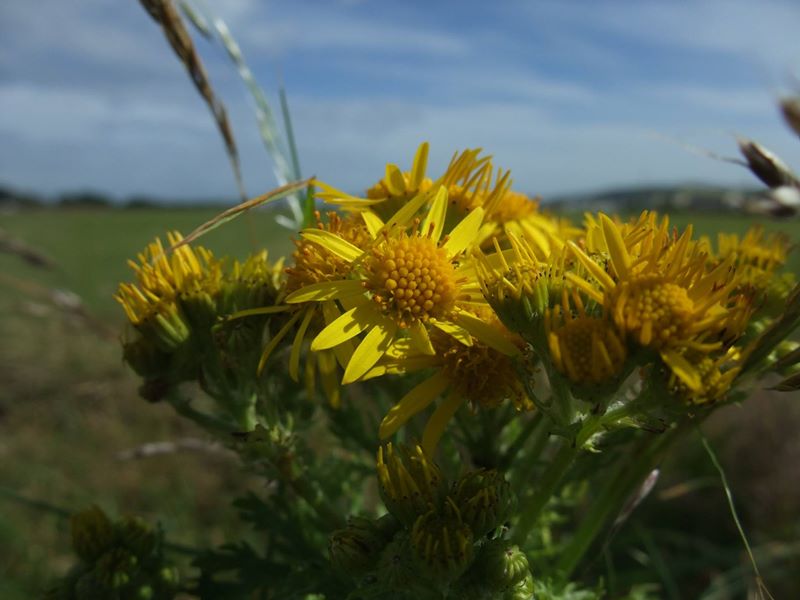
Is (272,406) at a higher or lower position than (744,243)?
lower

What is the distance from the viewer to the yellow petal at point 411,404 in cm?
157

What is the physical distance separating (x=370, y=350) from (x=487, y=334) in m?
0.28

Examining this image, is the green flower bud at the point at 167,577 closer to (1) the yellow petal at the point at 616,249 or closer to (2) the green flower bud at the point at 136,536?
(2) the green flower bud at the point at 136,536

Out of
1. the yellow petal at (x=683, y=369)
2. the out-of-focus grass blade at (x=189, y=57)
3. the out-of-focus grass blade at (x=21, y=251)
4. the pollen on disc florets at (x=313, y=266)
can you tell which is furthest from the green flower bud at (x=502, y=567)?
the out-of-focus grass blade at (x=21, y=251)

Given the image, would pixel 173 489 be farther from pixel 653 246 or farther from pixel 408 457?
pixel 653 246

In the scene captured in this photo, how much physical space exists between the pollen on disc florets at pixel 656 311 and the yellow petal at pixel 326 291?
0.64m

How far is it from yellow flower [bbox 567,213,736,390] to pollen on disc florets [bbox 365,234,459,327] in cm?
38

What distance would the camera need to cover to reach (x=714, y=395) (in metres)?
1.33

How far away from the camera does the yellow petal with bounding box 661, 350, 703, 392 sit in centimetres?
129

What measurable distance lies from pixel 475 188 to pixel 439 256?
1.35ft

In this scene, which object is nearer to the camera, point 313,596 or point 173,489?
point 313,596

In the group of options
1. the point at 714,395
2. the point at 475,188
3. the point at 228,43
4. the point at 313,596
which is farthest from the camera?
the point at 228,43

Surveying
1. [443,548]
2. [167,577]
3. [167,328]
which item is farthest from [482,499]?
[167,577]

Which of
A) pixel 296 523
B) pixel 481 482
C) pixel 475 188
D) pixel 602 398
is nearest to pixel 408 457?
pixel 481 482
